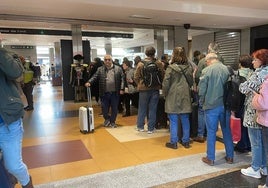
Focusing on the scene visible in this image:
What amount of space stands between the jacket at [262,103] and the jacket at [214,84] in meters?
0.65

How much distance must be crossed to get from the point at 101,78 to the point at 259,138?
3098 millimetres

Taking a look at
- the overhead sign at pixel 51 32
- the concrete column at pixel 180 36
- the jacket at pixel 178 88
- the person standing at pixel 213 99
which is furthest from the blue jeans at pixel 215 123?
the overhead sign at pixel 51 32

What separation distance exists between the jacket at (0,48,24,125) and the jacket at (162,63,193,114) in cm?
228

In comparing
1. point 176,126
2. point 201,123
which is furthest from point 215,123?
point 201,123

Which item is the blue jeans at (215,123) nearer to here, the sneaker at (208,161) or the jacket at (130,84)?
the sneaker at (208,161)

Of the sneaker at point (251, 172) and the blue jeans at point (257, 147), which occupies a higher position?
the blue jeans at point (257, 147)

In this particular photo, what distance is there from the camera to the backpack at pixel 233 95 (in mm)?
3039

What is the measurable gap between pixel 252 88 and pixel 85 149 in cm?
256

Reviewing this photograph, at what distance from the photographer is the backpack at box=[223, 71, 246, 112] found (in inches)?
120

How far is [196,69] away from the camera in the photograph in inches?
184

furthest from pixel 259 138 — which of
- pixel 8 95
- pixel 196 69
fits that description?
pixel 8 95

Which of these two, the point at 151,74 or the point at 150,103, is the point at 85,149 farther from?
the point at 151,74

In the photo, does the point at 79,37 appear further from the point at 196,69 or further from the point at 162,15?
the point at 196,69

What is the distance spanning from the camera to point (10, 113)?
75.0 inches
